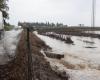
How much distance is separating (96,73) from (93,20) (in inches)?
2608

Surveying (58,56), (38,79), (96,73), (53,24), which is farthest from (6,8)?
(53,24)

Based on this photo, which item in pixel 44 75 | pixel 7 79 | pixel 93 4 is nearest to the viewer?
pixel 7 79

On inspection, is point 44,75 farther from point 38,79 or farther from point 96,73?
point 96,73

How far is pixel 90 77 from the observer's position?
1520 centimetres

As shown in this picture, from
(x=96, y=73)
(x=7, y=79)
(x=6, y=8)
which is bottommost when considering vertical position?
(x=96, y=73)

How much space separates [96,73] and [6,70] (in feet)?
23.3

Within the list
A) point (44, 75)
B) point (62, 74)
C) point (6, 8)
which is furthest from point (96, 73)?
point (6, 8)

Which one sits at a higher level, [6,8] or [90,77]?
[6,8]

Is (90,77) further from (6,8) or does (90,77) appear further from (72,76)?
(6,8)

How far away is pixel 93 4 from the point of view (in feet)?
266

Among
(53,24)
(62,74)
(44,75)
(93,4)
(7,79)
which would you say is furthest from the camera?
(53,24)

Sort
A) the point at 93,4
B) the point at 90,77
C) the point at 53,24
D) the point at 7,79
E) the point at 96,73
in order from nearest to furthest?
the point at 7,79
the point at 90,77
the point at 96,73
the point at 93,4
the point at 53,24

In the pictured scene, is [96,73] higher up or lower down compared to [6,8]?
lower down

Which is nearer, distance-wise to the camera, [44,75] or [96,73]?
[44,75]
